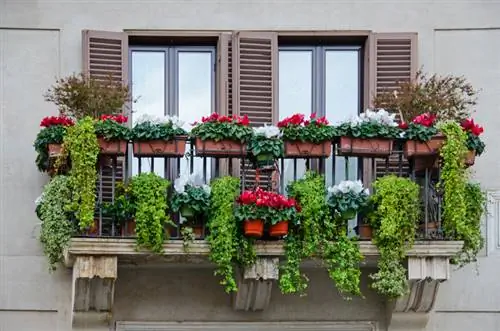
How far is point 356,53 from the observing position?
17.6 meters

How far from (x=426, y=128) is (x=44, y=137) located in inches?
139

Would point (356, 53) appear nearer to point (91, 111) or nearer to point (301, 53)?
point (301, 53)

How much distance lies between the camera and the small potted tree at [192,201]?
1588 cm

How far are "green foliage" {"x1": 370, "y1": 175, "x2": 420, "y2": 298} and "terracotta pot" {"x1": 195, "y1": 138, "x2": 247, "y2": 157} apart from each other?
51.7 inches

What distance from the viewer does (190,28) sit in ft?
57.0

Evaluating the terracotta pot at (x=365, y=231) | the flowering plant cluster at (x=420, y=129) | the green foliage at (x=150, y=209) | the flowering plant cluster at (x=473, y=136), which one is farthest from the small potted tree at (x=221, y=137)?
the flowering plant cluster at (x=473, y=136)

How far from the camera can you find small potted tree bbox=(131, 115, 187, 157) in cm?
1596

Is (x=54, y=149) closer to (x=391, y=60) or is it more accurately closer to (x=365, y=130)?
(x=365, y=130)

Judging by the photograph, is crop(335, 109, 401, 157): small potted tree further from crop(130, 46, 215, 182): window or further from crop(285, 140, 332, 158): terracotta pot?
crop(130, 46, 215, 182): window

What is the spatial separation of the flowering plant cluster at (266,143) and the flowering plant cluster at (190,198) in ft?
1.86

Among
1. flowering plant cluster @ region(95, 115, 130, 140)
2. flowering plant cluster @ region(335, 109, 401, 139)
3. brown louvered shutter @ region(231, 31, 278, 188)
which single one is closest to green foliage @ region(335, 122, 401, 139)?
flowering plant cluster @ region(335, 109, 401, 139)

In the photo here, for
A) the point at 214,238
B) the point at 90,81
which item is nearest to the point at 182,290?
the point at 214,238

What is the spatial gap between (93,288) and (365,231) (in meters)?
2.56

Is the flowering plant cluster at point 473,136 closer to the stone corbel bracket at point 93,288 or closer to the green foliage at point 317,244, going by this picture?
the green foliage at point 317,244
